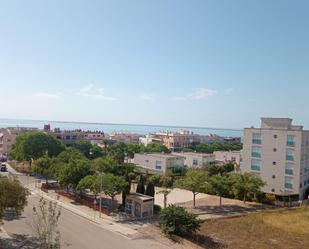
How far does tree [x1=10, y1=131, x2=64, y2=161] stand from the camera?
75.0m

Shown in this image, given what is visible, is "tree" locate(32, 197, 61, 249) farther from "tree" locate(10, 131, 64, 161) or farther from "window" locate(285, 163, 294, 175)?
"tree" locate(10, 131, 64, 161)

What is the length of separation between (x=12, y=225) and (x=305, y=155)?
4738cm

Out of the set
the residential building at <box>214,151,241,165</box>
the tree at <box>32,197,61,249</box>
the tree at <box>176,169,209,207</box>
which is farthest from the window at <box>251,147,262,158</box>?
the tree at <box>32,197,61,249</box>

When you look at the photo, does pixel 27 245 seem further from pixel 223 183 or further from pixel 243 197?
pixel 243 197

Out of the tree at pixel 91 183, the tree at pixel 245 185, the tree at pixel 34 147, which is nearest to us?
the tree at pixel 91 183

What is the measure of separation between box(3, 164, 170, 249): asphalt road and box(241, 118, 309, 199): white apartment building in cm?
3507

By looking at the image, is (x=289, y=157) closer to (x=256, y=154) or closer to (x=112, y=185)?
(x=256, y=154)

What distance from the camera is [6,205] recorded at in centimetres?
2800

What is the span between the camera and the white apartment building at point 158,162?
80.5m

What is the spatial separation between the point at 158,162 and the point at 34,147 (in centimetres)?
2564

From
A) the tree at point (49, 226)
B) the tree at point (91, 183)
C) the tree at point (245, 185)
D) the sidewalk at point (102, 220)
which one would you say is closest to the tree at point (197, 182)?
the tree at point (245, 185)

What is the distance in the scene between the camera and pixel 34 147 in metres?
75.2

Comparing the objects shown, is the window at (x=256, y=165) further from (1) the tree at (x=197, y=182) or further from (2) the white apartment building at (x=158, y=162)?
(2) the white apartment building at (x=158, y=162)

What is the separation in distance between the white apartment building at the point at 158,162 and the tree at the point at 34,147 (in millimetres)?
18733
